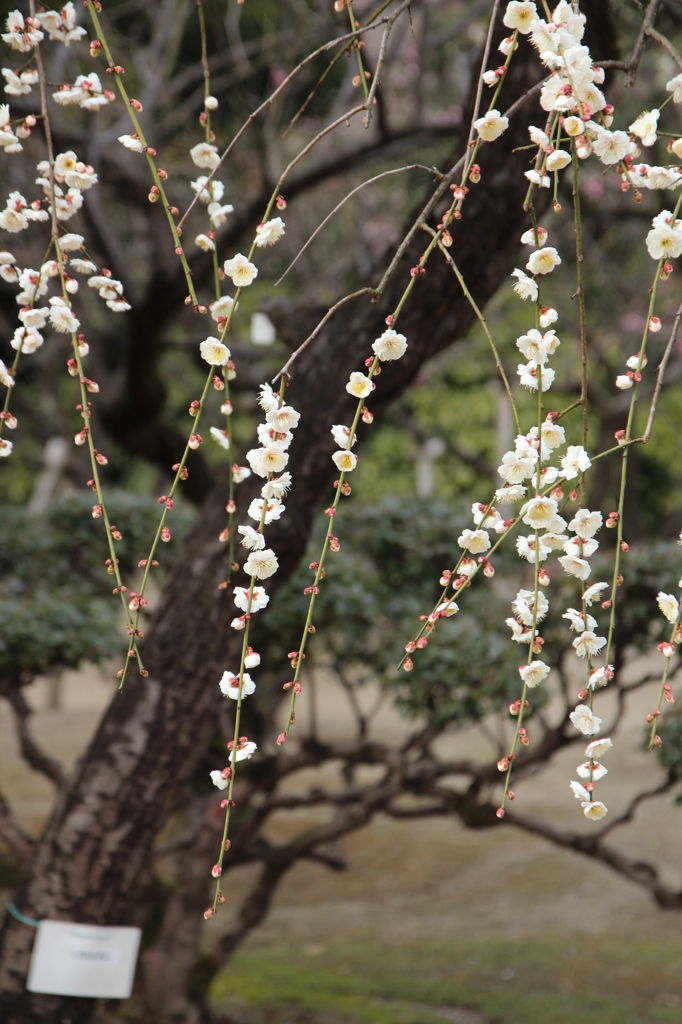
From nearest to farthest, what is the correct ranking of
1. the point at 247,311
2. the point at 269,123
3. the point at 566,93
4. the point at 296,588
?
the point at 566,93
the point at 296,588
the point at 269,123
the point at 247,311

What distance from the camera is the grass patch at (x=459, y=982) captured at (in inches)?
104

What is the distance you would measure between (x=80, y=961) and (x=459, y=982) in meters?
1.45

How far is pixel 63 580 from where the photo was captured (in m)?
2.71

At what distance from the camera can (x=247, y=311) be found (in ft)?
22.6

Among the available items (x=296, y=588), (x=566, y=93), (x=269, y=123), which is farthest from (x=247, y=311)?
(x=566, y=93)

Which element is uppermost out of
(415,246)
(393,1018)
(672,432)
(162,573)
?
(672,432)

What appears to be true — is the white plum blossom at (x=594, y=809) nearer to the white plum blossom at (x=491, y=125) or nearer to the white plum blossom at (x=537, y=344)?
the white plum blossom at (x=537, y=344)

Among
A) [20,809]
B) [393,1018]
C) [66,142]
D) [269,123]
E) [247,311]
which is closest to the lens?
[393,1018]

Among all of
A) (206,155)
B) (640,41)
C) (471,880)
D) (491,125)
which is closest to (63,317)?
(206,155)

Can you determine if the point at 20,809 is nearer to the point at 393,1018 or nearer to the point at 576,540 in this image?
the point at 393,1018

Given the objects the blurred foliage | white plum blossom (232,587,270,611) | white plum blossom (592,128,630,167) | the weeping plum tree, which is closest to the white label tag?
the weeping plum tree

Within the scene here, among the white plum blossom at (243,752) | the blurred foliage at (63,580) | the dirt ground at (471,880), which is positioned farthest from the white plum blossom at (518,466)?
the dirt ground at (471,880)

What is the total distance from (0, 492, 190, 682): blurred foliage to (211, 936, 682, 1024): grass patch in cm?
117

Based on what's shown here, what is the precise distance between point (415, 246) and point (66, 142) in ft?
5.43
